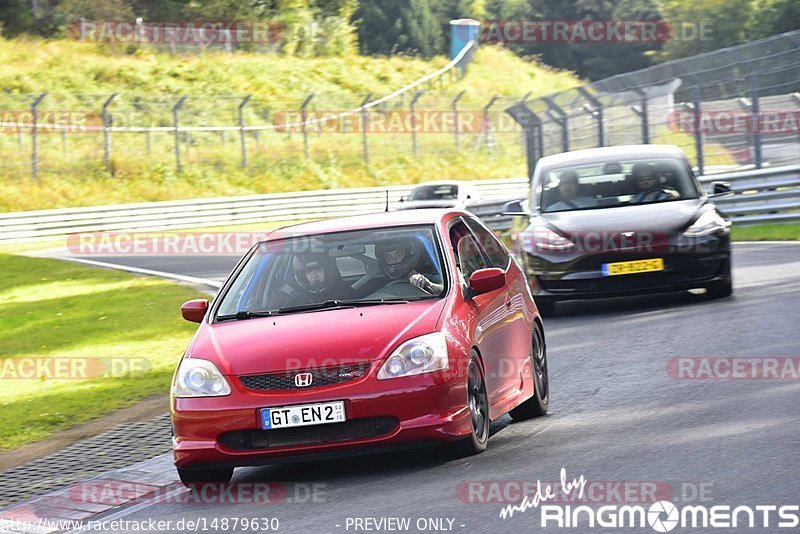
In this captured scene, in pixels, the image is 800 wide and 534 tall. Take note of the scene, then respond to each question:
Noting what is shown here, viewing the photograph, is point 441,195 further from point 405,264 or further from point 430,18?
point 430,18

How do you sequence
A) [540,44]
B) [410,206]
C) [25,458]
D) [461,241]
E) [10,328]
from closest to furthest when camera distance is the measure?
[461,241] < [25,458] < [10,328] < [410,206] < [540,44]

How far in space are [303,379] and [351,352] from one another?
29 cm

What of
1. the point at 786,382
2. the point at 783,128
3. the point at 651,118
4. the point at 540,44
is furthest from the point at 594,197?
the point at 540,44

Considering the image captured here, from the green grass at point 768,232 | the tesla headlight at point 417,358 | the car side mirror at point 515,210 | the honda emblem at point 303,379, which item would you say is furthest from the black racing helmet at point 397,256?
the green grass at point 768,232

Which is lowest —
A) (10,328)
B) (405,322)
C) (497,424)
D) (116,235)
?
(116,235)

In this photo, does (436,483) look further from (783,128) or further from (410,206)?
(410,206)

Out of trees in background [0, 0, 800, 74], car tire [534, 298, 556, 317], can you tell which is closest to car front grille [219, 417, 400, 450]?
car tire [534, 298, 556, 317]

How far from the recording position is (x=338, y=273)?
8.61 meters

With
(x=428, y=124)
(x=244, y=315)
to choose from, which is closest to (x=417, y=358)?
(x=244, y=315)

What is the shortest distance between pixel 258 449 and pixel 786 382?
3.76 metres

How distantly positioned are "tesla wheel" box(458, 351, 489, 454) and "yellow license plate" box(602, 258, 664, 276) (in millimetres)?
6111

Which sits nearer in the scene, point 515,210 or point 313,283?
point 313,283

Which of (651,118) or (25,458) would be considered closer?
(25,458)

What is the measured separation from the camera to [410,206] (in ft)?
111
